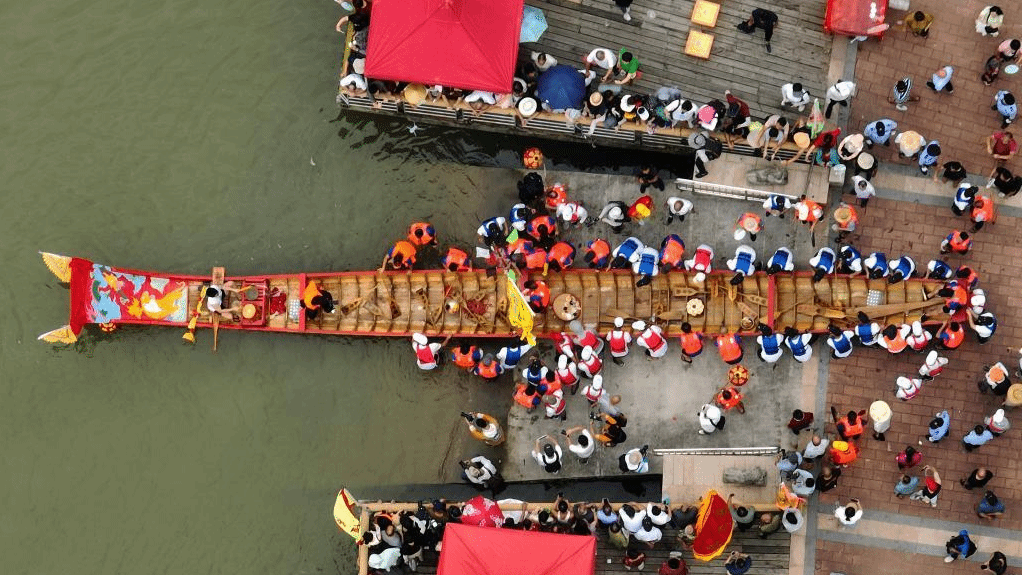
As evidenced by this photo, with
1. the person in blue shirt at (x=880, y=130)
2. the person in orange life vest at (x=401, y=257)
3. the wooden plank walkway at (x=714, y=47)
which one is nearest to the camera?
the person in blue shirt at (x=880, y=130)

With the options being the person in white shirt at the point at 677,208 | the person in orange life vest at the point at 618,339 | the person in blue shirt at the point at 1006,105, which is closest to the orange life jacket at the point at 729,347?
the person in orange life vest at the point at 618,339

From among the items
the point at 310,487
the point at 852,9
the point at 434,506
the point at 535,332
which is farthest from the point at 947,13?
Result: the point at 310,487

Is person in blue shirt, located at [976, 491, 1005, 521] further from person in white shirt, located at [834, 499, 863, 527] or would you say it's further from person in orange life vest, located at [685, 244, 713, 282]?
person in orange life vest, located at [685, 244, 713, 282]

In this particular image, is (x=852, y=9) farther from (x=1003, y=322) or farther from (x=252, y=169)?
(x=252, y=169)

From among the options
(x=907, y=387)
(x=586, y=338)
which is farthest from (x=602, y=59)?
(x=907, y=387)

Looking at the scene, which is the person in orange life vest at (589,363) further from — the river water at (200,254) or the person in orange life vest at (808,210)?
the person in orange life vest at (808,210)

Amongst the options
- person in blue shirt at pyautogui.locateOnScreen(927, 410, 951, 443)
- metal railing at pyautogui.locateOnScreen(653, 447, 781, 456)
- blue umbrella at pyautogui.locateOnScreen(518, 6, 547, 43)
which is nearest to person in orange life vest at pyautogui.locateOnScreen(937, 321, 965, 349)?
person in blue shirt at pyautogui.locateOnScreen(927, 410, 951, 443)
